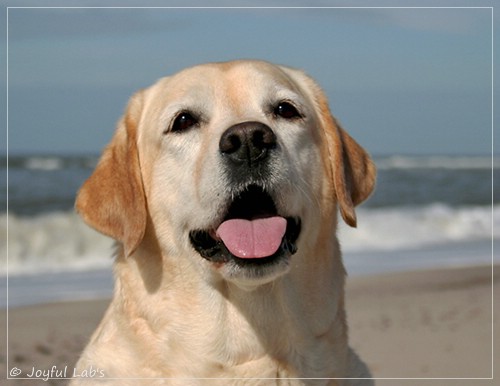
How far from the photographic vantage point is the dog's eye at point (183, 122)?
446cm

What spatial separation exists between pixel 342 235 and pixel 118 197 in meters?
9.85

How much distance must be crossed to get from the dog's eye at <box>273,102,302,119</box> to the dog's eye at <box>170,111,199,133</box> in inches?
15.7

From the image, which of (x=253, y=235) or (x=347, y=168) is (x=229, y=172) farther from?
(x=347, y=168)

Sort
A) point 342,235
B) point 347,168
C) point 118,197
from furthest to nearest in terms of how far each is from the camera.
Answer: point 342,235 → point 347,168 → point 118,197

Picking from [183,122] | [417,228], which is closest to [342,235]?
[417,228]

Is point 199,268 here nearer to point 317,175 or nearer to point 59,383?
point 317,175

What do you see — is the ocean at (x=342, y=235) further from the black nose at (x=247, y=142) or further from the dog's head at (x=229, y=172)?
the black nose at (x=247, y=142)

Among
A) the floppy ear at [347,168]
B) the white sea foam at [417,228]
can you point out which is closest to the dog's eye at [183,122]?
the floppy ear at [347,168]

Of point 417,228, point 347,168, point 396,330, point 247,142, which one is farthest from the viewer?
point 417,228

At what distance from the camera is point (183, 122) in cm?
447

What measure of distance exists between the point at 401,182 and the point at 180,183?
69.3 ft

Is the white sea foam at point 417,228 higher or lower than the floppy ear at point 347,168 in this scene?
lower

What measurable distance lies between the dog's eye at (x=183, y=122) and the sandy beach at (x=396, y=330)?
322cm

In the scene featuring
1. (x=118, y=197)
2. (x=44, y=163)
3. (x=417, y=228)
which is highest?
(x=118, y=197)
